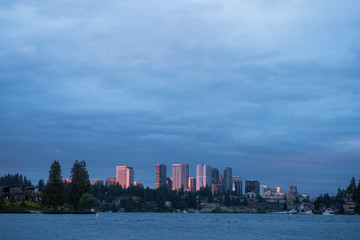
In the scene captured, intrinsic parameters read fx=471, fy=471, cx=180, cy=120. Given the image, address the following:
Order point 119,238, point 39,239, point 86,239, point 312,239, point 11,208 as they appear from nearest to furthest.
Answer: point 39,239 → point 86,239 → point 119,238 → point 312,239 → point 11,208

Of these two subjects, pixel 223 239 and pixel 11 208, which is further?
pixel 11 208

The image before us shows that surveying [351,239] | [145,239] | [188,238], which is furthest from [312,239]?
[145,239]

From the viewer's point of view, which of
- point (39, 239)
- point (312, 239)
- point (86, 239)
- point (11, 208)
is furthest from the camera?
point (11, 208)

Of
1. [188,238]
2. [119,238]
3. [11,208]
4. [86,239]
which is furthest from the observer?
[11,208]

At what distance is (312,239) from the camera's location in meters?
109

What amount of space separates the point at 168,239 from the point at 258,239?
22.2m

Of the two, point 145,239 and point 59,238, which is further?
point 145,239

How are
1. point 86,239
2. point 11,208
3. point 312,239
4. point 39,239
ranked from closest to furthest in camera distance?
point 39,239, point 86,239, point 312,239, point 11,208

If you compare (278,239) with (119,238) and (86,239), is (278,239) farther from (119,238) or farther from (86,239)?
(86,239)

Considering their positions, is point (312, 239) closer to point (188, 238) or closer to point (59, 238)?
point (188, 238)

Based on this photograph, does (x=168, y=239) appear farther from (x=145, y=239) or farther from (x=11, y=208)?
(x=11, y=208)

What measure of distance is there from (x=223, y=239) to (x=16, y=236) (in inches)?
1667

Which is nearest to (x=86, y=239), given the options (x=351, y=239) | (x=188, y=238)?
(x=188, y=238)

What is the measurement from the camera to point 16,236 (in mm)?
85000
